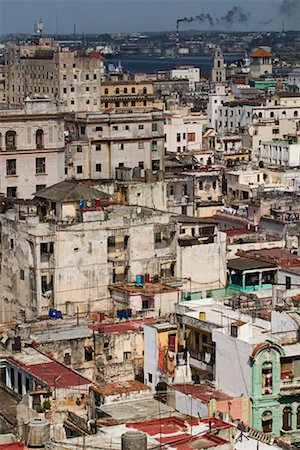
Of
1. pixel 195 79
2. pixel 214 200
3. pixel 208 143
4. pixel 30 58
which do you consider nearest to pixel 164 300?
pixel 214 200

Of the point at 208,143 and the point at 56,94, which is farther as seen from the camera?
the point at 56,94

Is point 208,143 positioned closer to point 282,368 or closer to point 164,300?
point 164,300

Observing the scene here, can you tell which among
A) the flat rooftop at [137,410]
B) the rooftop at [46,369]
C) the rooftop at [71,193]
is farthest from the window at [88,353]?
the rooftop at [71,193]

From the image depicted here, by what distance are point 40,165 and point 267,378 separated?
25.6 m

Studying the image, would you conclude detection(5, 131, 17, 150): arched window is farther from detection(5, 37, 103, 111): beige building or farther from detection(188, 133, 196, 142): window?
detection(5, 37, 103, 111): beige building

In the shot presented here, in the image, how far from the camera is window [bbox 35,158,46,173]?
56906mm

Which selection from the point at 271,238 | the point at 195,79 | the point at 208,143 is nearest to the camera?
the point at 271,238

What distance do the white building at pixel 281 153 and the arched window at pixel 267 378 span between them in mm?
44169

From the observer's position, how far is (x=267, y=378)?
33.4 meters

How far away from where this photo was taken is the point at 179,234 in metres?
48.8

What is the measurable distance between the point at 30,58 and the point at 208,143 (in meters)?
29.0

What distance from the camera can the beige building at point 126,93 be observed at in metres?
106

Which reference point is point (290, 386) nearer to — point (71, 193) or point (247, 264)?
point (247, 264)

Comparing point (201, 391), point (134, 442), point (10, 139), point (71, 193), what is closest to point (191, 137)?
point (10, 139)
